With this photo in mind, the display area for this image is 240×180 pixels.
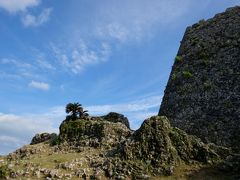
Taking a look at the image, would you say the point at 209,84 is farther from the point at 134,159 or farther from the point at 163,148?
the point at 134,159

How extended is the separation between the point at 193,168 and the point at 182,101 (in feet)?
51.1

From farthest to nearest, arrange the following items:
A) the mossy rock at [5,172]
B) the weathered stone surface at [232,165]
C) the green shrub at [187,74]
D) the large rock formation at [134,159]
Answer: the green shrub at [187,74]
the mossy rock at [5,172]
the large rock formation at [134,159]
the weathered stone surface at [232,165]

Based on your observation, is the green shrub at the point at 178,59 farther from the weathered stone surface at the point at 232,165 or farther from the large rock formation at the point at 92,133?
the weathered stone surface at the point at 232,165

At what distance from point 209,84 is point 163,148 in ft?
52.4

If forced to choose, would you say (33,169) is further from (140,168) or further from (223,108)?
(223,108)

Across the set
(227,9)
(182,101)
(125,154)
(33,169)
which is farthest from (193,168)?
(227,9)

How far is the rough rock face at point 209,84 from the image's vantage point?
40156mm

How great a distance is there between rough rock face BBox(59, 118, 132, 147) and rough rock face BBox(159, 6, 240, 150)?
7.33m

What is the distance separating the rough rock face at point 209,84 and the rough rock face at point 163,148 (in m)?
4.83

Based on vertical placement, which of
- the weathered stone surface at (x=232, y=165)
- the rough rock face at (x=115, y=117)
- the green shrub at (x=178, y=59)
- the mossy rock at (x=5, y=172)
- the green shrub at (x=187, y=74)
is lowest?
the weathered stone surface at (x=232, y=165)

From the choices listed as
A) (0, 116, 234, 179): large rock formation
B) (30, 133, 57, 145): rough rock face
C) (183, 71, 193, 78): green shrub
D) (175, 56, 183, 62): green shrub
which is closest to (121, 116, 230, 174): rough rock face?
(0, 116, 234, 179): large rock formation

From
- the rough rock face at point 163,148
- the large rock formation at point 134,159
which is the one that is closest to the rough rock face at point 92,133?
the large rock formation at point 134,159

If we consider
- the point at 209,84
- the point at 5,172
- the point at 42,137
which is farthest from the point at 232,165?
the point at 42,137

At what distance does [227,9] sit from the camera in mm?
61625
